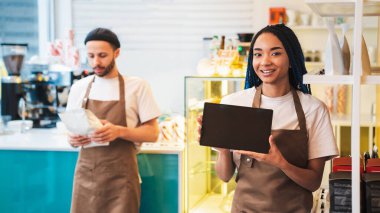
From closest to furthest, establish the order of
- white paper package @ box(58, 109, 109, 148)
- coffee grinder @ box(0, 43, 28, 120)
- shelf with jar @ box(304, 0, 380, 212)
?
shelf with jar @ box(304, 0, 380, 212), white paper package @ box(58, 109, 109, 148), coffee grinder @ box(0, 43, 28, 120)

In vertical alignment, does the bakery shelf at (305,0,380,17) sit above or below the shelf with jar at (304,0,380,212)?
above

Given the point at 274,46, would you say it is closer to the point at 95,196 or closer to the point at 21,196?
the point at 95,196

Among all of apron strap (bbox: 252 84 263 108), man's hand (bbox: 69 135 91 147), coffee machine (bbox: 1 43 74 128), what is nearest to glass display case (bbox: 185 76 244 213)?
Result: man's hand (bbox: 69 135 91 147)

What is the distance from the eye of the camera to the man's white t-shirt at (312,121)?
8.13ft

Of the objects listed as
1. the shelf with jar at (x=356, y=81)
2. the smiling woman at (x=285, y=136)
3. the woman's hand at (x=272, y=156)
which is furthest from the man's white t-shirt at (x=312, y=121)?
the shelf with jar at (x=356, y=81)

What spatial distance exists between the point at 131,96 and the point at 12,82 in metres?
1.85

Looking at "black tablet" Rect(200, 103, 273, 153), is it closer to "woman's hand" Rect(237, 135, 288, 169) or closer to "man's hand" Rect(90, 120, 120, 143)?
"woman's hand" Rect(237, 135, 288, 169)

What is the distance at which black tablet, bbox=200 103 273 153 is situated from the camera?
7.60 ft

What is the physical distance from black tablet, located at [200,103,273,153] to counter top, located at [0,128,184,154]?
1.70 m

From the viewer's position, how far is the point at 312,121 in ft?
8.19

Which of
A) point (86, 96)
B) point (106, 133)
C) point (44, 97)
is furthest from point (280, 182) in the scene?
point (44, 97)

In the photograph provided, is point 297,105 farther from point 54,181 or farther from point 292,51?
point 54,181

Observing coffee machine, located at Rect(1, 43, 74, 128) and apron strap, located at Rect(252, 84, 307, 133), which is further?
coffee machine, located at Rect(1, 43, 74, 128)

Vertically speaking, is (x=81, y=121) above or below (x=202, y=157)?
above
